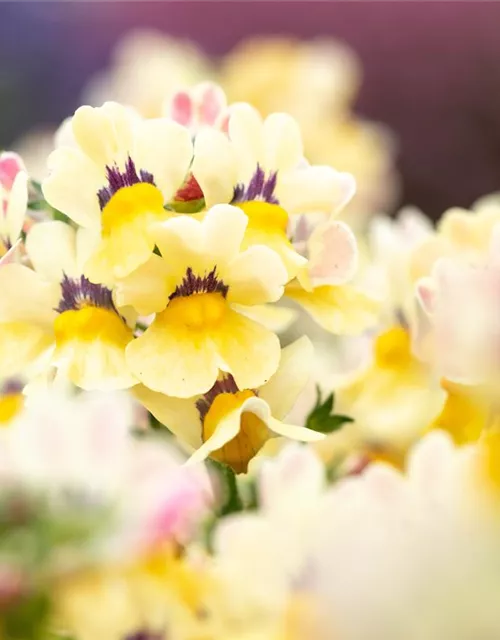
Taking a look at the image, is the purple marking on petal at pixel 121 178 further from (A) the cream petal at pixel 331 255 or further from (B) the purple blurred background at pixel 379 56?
(B) the purple blurred background at pixel 379 56

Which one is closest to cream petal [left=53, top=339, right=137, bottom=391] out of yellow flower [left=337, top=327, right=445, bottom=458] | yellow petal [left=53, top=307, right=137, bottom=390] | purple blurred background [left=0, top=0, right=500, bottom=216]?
yellow petal [left=53, top=307, right=137, bottom=390]

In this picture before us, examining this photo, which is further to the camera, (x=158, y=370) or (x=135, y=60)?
(x=135, y=60)

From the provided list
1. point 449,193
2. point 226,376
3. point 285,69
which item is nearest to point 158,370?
point 226,376

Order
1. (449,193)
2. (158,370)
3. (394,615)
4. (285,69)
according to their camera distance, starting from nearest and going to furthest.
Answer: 1. (394,615)
2. (158,370)
3. (285,69)
4. (449,193)

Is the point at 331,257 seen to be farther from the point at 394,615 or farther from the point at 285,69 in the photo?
the point at 285,69

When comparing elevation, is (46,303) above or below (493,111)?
above
